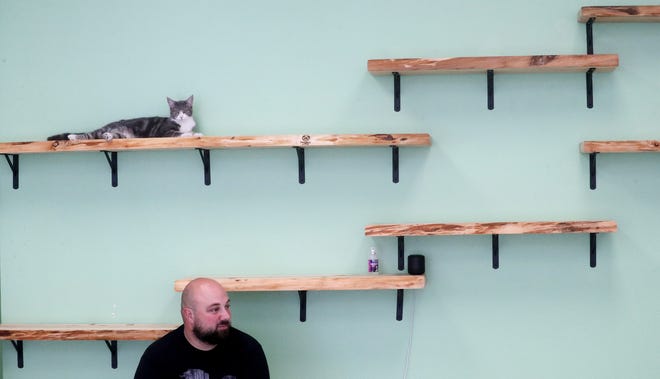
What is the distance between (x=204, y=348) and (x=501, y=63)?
63.9 inches

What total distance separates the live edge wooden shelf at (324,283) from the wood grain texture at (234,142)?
53 centimetres

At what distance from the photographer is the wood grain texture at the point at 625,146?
10.7 feet

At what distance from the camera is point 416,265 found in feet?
10.9

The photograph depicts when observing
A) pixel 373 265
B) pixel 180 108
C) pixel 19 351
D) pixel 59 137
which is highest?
pixel 180 108

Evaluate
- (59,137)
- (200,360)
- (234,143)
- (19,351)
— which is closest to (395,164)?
(234,143)

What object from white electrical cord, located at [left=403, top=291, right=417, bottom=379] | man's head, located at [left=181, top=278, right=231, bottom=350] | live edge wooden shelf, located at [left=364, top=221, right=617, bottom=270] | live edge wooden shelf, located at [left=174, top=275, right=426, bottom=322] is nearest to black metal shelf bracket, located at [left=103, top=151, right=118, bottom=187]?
live edge wooden shelf, located at [left=174, top=275, right=426, bottom=322]

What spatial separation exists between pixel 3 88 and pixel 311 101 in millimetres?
1360

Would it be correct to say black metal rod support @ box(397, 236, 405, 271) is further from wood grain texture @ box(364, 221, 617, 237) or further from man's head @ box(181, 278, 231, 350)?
man's head @ box(181, 278, 231, 350)

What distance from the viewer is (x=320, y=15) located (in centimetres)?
351

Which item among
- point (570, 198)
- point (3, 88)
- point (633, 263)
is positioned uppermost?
point (3, 88)

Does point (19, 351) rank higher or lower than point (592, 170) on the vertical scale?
lower

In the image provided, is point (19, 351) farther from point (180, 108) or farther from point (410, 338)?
point (410, 338)

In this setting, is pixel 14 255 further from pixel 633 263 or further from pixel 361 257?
pixel 633 263

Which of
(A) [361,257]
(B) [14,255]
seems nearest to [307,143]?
(A) [361,257]
